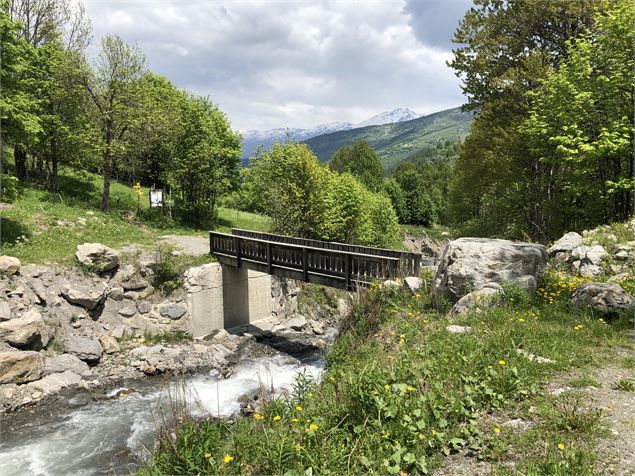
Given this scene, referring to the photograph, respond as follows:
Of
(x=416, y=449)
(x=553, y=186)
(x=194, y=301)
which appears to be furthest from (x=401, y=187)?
(x=416, y=449)

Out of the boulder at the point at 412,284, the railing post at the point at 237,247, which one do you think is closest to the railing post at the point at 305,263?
the railing post at the point at 237,247

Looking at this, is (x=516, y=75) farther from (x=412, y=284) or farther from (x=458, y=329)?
(x=458, y=329)

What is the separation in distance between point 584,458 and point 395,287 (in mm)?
6323

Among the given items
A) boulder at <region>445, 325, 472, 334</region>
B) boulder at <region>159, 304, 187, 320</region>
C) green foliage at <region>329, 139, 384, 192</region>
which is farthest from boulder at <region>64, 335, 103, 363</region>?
green foliage at <region>329, 139, 384, 192</region>

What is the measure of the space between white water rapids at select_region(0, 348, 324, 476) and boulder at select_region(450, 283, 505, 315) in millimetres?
3601

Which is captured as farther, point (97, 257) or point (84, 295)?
point (97, 257)

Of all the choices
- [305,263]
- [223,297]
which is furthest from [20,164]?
[305,263]

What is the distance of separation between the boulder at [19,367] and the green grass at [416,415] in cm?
1085

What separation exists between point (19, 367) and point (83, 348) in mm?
2673

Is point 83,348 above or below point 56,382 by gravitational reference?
above

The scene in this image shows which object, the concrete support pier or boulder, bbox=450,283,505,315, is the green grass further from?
the concrete support pier

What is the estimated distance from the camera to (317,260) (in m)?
16.7

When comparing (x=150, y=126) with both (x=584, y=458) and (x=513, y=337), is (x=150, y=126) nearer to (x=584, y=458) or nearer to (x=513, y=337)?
(x=513, y=337)

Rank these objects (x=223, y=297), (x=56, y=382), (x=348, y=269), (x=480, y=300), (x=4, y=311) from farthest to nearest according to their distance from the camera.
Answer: (x=223, y=297) → (x=348, y=269) → (x=4, y=311) → (x=56, y=382) → (x=480, y=300)
